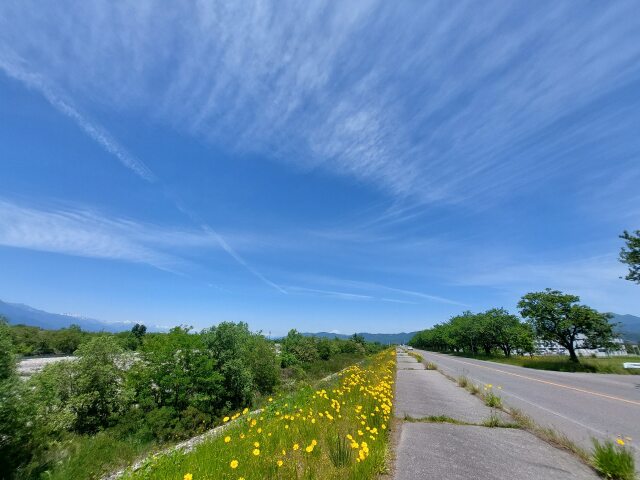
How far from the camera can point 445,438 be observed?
6.61 meters

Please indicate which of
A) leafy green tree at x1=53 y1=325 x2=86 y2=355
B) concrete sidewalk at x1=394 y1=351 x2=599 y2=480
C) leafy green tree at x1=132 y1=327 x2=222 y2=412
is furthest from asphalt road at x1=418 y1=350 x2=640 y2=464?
leafy green tree at x1=53 y1=325 x2=86 y2=355

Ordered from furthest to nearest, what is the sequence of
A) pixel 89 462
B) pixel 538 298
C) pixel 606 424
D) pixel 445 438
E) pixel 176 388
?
pixel 538 298 → pixel 176 388 → pixel 89 462 → pixel 606 424 → pixel 445 438

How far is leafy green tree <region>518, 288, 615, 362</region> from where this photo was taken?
33.7 meters

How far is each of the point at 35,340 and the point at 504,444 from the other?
9167 centimetres

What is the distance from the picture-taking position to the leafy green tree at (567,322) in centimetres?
3369

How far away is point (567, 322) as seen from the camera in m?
34.3

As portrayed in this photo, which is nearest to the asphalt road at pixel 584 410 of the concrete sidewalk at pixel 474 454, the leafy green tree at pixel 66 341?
the concrete sidewalk at pixel 474 454

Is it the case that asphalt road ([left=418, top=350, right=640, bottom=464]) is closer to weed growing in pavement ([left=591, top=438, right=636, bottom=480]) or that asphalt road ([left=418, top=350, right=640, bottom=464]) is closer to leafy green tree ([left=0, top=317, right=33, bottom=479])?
weed growing in pavement ([left=591, top=438, right=636, bottom=480])

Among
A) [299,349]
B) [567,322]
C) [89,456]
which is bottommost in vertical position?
[89,456]

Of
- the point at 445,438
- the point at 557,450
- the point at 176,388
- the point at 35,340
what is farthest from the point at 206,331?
the point at 35,340

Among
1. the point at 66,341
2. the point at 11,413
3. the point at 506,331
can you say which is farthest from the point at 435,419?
the point at 66,341

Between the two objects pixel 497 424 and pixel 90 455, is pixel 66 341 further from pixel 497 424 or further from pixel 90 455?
pixel 497 424

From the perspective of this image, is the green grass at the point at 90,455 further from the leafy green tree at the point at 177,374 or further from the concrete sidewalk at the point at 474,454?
the concrete sidewalk at the point at 474,454

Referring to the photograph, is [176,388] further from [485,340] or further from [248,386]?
[485,340]
